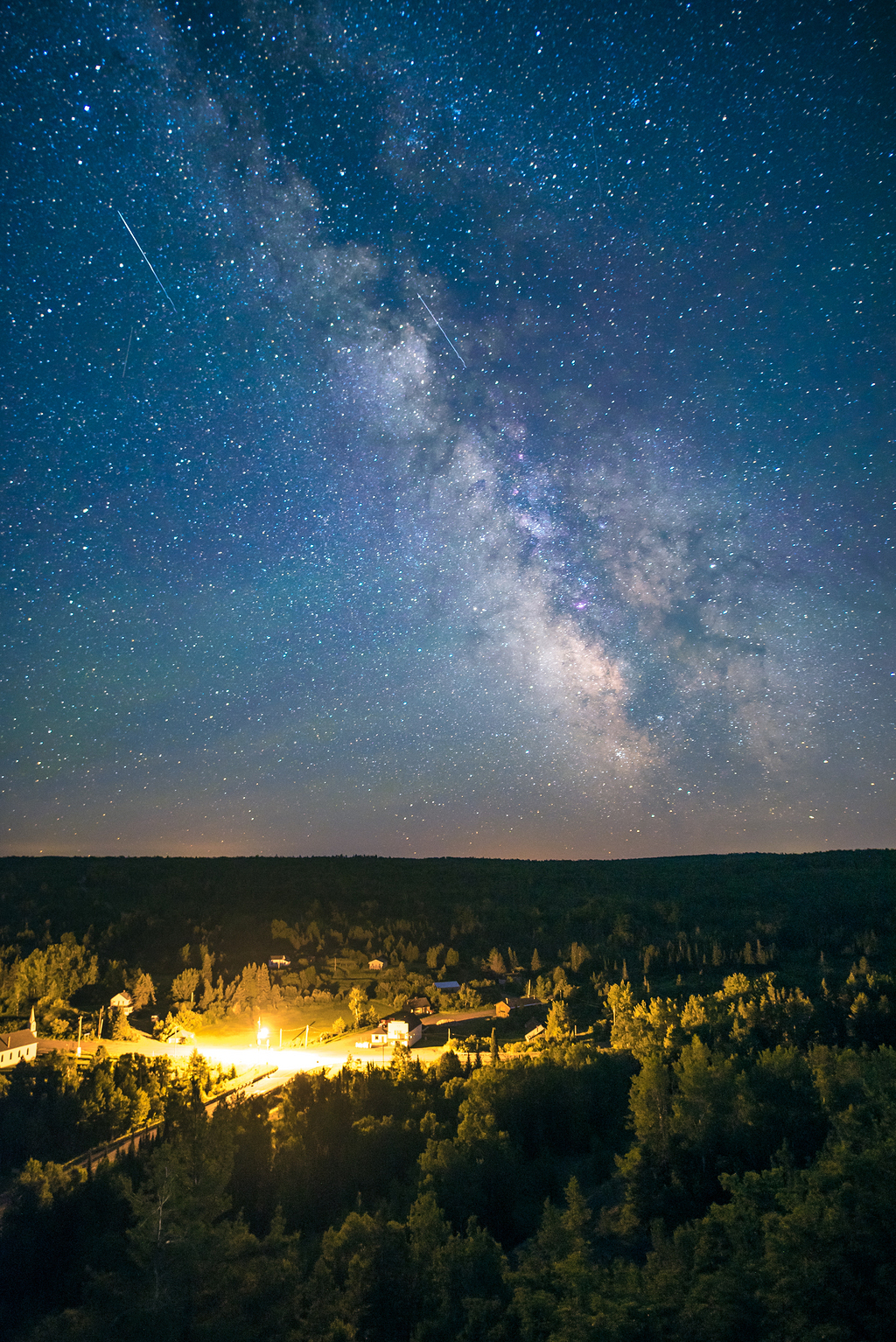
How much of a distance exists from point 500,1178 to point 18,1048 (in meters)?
33.1

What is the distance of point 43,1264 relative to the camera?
19188 millimetres

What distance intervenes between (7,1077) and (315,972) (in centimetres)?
3039

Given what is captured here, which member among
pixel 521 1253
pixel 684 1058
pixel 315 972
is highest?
pixel 684 1058

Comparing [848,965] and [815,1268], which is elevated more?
[815,1268]

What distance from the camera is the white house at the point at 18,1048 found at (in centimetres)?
3988

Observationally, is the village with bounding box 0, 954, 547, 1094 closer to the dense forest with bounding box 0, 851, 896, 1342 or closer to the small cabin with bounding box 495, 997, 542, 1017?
the small cabin with bounding box 495, 997, 542, 1017

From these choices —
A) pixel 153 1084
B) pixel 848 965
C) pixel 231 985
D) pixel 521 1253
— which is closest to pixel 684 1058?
pixel 521 1253

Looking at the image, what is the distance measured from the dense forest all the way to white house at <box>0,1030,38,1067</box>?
4.32 m

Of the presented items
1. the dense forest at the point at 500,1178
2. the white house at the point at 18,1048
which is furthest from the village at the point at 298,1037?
the dense forest at the point at 500,1178

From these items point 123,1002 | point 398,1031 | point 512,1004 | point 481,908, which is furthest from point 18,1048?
point 481,908

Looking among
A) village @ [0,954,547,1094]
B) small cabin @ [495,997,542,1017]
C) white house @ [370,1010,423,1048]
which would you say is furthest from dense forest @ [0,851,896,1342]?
white house @ [370,1010,423,1048]

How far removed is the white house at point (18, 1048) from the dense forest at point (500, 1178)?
14.2ft

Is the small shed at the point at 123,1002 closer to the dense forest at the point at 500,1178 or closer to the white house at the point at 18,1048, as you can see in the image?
the dense forest at the point at 500,1178

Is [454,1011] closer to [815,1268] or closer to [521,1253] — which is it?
[521,1253]
